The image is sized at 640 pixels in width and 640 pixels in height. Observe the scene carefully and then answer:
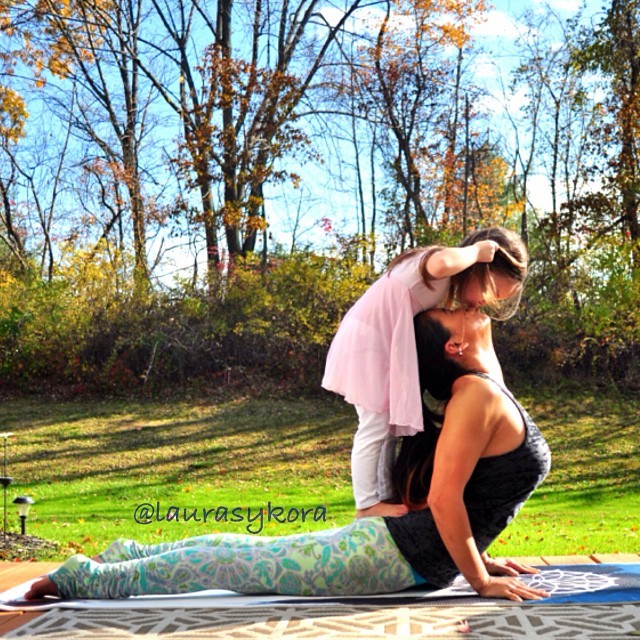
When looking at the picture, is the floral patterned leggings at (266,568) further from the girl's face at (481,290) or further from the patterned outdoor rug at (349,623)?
the girl's face at (481,290)

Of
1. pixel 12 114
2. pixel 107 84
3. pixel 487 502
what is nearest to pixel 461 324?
pixel 487 502

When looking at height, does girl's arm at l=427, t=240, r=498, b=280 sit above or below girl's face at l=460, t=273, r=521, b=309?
above

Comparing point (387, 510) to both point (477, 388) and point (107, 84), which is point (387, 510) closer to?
point (477, 388)

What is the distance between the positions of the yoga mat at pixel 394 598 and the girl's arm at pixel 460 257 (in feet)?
3.06

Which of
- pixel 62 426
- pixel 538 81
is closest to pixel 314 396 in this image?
pixel 62 426

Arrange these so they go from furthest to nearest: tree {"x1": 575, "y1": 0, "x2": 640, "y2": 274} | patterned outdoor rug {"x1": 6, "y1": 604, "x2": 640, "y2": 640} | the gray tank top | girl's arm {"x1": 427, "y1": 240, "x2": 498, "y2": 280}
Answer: tree {"x1": 575, "y1": 0, "x2": 640, "y2": 274}, girl's arm {"x1": 427, "y1": 240, "x2": 498, "y2": 280}, the gray tank top, patterned outdoor rug {"x1": 6, "y1": 604, "x2": 640, "y2": 640}

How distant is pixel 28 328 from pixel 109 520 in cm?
596

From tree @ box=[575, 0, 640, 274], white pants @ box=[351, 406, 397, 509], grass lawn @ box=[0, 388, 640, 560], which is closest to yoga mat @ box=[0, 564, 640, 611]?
white pants @ box=[351, 406, 397, 509]

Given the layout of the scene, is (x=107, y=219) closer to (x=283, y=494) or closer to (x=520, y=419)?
(x=283, y=494)

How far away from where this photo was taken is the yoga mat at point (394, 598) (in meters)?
2.16

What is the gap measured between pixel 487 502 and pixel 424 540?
0.64 feet

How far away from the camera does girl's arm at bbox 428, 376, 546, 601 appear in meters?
2.04

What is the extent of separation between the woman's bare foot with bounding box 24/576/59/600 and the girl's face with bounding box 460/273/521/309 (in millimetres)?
1450

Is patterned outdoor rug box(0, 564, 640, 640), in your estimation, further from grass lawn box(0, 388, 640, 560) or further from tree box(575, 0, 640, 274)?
tree box(575, 0, 640, 274)
